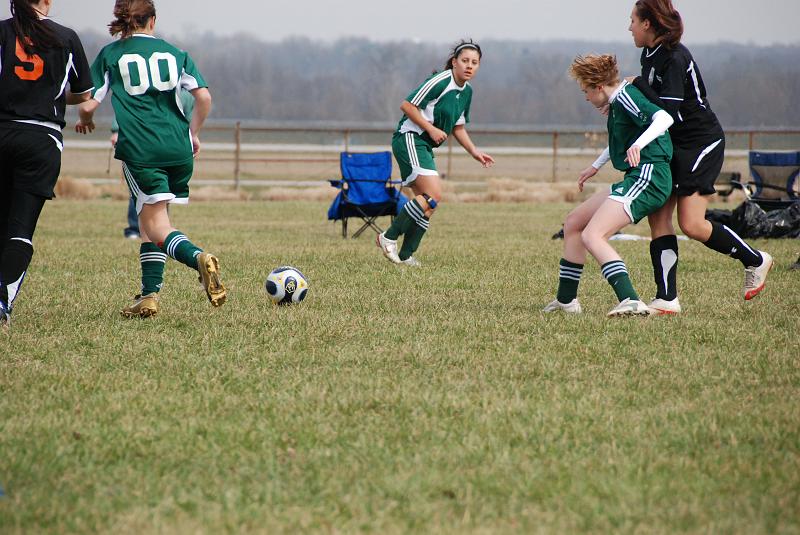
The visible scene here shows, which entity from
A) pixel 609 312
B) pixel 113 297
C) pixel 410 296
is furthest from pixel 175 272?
pixel 609 312

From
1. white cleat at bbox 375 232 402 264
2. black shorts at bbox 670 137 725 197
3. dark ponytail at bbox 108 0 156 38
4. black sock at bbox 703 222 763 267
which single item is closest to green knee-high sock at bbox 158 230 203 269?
dark ponytail at bbox 108 0 156 38

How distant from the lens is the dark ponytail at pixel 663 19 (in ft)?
19.5

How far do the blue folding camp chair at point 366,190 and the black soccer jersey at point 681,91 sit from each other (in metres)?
6.48

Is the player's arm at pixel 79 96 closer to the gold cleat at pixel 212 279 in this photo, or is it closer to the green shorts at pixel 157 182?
the green shorts at pixel 157 182

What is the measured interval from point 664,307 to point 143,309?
321cm

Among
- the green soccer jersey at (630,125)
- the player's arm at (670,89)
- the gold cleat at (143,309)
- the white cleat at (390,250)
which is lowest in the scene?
the white cleat at (390,250)

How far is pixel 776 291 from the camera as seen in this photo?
744cm

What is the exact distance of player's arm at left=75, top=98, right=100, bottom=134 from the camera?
19.5 ft

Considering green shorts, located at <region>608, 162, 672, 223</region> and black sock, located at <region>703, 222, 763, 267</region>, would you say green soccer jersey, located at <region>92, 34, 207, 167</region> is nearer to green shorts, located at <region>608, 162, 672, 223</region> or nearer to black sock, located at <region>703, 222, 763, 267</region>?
Result: green shorts, located at <region>608, 162, 672, 223</region>

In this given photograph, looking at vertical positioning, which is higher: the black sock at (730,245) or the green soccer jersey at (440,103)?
the green soccer jersey at (440,103)

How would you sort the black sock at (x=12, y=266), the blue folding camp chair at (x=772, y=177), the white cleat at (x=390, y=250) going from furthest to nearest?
1. the blue folding camp chair at (x=772, y=177)
2. the white cleat at (x=390, y=250)
3. the black sock at (x=12, y=266)

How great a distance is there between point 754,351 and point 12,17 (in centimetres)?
431

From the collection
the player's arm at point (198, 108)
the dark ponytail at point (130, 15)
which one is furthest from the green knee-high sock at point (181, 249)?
the dark ponytail at point (130, 15)

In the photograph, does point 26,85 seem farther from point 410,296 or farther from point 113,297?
point 410,296
